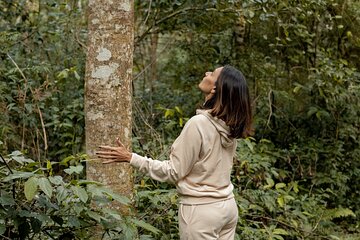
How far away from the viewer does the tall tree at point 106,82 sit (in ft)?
12.8

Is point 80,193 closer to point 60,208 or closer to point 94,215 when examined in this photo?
point 94,215

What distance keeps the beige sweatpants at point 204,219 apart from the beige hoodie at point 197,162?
0.13ft

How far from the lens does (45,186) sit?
3.15 m

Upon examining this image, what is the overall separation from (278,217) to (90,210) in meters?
3.32

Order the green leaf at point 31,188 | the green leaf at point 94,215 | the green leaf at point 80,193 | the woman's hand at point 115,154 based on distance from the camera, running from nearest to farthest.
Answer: the green leaf at point 31,188
the green leaf at point 80,193
the green leaf at point 94,215
the woman's hand at point 115,154

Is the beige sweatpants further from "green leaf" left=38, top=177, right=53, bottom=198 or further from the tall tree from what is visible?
"green leaf" left=38, top=177, right=53, bottom=198

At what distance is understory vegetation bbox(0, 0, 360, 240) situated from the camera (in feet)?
20.4

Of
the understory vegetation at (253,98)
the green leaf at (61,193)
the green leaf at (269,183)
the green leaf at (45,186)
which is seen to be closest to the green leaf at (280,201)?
the understory vegetation at (253,98)

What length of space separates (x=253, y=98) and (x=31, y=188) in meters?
6.16

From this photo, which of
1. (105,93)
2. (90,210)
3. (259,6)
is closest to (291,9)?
(259,6)

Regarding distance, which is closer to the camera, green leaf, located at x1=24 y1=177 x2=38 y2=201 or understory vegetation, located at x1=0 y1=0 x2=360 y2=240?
green leaf, located at x1=24 y1=177 x2=38 y2=201

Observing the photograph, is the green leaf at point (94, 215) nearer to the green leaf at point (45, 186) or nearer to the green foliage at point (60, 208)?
the green foliage at point (60, 208)

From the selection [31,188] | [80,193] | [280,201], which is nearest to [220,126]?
[80,193]

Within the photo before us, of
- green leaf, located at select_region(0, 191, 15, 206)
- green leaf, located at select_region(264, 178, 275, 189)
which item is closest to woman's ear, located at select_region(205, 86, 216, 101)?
green leaf, located at select_region(0, 191, 15, 206)
